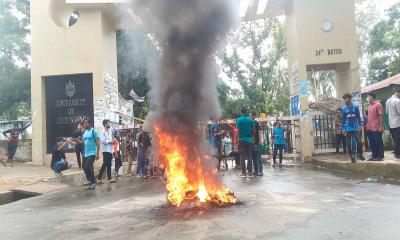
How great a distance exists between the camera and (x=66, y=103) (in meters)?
15.9

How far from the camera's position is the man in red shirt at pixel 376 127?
9.89 metres

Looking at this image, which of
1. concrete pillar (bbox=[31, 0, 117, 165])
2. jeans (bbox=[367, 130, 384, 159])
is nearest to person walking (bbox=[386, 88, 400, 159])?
jeans (bbox=[367, 130, 384, 159])

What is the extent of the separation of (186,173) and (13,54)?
20.2 metres

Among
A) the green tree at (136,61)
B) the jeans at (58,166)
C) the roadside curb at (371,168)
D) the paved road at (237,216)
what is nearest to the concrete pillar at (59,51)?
the green tree at (136,61)

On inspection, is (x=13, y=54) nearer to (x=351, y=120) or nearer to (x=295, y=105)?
(x=295, y=105)

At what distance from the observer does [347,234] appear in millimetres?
4238

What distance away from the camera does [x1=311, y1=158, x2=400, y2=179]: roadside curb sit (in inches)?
345

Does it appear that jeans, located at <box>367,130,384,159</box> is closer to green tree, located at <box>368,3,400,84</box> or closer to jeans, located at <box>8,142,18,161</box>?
jeans, located at <box>8,142,18,161</box>

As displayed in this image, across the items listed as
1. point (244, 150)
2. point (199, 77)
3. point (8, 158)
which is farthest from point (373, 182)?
point (8, 158)

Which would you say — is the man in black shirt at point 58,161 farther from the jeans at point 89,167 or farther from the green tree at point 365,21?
the green tree at point 365,21

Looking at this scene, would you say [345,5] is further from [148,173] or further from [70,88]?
[70,88]

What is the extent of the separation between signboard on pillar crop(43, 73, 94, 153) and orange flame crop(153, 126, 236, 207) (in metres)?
9.22

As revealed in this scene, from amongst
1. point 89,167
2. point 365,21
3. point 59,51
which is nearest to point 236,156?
point 89,167

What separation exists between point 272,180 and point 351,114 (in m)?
2.63
